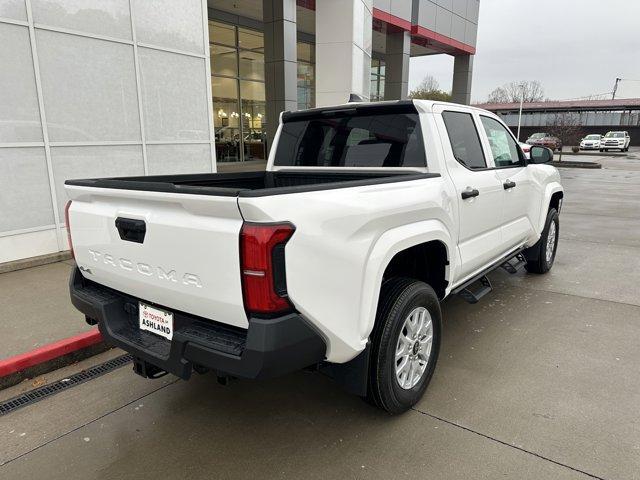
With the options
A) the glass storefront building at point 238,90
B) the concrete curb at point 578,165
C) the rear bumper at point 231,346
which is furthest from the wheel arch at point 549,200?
the concrete curb at point 578,165

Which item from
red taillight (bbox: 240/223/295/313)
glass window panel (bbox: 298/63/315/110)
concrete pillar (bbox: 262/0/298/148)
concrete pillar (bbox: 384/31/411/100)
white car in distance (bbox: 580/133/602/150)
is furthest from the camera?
white car in distance (bbox: 580/133/602/150)

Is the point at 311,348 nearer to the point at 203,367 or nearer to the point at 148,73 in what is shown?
the point at 203,367

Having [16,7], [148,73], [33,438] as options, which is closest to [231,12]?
[148,73]

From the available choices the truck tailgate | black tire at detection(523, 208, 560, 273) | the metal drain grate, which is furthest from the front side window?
the metal drain grate

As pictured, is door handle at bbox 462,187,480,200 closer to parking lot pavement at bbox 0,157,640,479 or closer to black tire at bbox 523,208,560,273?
parking lot pavement at bbox 0,157,640,479

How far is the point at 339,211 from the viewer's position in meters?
2.25

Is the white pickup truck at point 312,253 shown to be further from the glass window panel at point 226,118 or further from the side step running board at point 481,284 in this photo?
the glass window panel at point 226,118

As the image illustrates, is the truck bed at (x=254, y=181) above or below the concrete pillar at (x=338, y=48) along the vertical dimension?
below

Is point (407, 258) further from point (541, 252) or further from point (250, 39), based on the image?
point (250, 39)

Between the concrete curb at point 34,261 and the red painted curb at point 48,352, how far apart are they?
253cm

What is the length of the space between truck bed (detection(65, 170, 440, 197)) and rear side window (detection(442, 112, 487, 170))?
52cm

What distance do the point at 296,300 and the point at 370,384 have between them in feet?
2.92

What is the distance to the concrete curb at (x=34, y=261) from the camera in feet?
18.6

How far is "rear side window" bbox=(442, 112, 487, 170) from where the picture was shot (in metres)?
3.59
